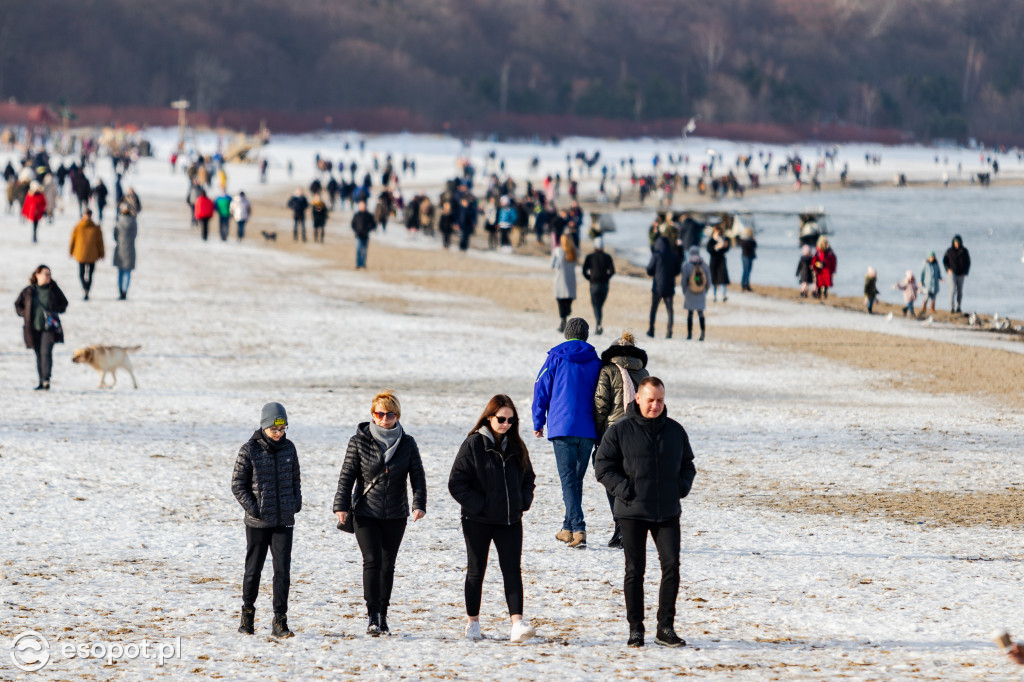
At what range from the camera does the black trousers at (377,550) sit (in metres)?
6.93

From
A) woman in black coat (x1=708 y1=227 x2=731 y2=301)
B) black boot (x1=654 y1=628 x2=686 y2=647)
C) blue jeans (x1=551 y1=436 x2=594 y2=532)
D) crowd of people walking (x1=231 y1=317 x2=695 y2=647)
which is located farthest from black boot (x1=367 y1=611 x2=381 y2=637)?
woman in black coat (x1=708 y1=227 x2=731 y2=301)

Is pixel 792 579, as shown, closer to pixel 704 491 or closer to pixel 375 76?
pixel 704 491

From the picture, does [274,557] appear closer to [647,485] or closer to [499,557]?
[499,557]

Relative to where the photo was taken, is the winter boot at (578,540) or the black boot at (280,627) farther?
the winter boot at (578,540)

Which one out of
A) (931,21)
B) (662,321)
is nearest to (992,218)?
(662,321)

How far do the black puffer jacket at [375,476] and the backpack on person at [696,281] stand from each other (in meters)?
13.0

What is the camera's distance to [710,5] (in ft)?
548

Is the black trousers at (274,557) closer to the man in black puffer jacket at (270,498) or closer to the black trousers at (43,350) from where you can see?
the man in black puffer jacket at (270,498)

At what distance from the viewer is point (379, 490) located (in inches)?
270

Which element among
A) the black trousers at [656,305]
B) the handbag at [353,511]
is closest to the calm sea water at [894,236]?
the black trousers at [656,305]

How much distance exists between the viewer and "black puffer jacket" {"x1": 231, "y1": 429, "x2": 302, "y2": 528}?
6.88 meters

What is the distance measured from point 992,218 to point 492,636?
7650 cm

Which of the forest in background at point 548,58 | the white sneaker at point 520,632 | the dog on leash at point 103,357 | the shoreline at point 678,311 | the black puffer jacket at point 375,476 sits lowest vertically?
the white sneaker at point 520,632

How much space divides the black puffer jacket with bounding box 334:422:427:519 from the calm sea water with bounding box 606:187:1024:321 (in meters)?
25.1
